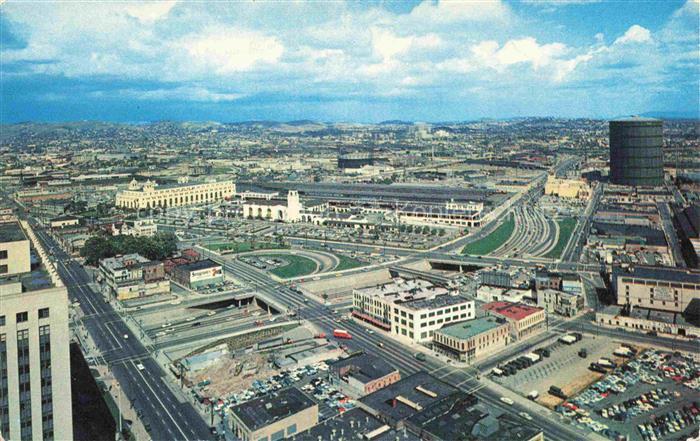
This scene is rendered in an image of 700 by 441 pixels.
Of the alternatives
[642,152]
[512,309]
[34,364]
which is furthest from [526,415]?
[642,152]

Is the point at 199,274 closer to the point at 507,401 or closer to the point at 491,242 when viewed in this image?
the point at 507,401

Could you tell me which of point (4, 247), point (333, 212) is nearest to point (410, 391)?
point (4, 247)

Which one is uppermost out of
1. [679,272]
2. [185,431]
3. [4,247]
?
[4,247]

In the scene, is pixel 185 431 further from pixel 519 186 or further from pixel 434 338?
pixel 519 186

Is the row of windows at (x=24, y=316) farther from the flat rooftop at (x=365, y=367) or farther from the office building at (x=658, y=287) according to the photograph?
the office building at (x=658, y=287)

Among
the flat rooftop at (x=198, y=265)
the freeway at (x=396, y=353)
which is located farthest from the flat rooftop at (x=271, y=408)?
the flat rooftop at (x=198, y=265)

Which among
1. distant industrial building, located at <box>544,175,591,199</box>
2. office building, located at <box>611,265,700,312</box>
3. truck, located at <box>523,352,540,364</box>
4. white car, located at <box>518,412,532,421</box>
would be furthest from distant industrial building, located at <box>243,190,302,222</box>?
white car, located at <box>518,412,532,421</box>

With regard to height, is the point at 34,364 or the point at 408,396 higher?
the point at 34,364
